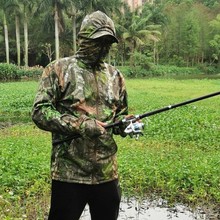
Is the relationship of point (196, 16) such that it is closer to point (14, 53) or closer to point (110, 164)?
point (14, 53)

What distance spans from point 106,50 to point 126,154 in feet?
18.3

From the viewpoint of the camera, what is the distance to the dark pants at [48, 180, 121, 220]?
265 cm

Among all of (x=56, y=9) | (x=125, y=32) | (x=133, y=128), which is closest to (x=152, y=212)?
(x=133, y=128)

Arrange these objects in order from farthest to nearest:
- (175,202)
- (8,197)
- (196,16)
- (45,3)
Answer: (196,16) < (45,3) < (175,202) < (8,197)

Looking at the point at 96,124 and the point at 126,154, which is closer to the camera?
the point at 96,124

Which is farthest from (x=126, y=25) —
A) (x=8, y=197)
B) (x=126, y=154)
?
(x=8, y=197)

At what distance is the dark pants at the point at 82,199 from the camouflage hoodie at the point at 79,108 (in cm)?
5

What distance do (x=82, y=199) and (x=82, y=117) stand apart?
0.56 metres

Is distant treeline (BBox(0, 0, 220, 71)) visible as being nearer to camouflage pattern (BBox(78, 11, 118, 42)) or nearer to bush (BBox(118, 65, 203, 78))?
bush (BBox(118, 65, 203, 78))

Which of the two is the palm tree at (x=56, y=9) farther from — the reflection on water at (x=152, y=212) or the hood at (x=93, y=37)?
the hood at (x=93, y=37)

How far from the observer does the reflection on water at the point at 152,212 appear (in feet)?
18.1

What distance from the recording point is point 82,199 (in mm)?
2691

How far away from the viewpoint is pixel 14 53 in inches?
1989

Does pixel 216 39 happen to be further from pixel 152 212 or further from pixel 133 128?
pixel 133 128
